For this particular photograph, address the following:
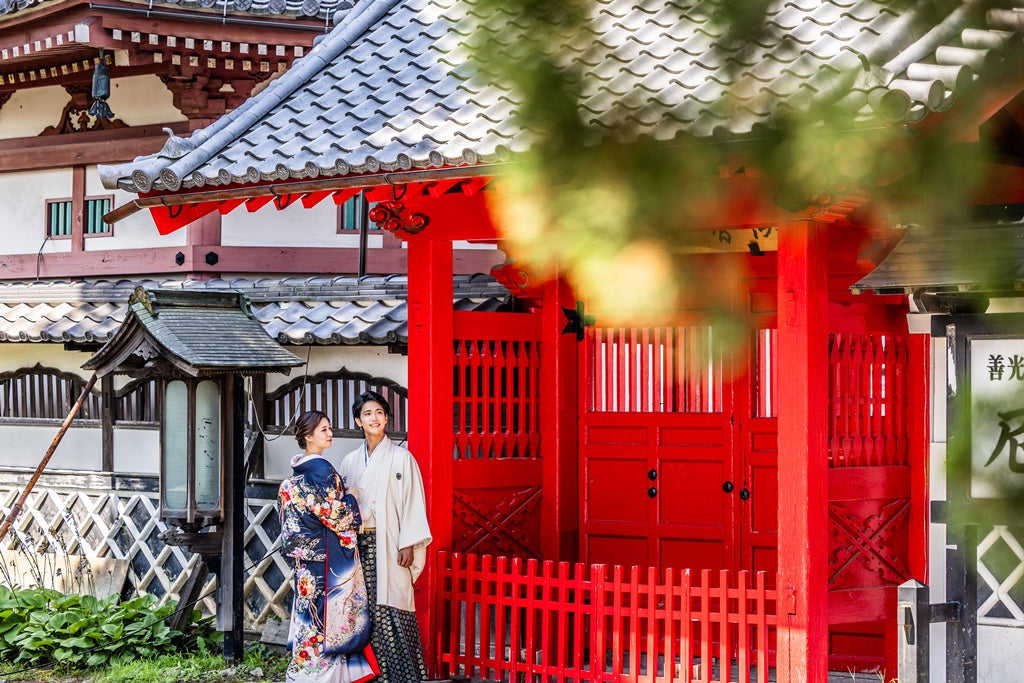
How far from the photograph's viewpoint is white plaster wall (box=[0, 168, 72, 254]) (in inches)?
509

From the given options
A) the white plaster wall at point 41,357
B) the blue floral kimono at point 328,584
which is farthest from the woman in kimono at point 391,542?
the white plaster wall at point 41,357

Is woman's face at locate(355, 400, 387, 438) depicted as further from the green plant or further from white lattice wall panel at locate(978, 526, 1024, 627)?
white lattice wall panel at locate(978, 526, 1024, 627)

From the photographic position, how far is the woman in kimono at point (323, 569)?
819 centimetres

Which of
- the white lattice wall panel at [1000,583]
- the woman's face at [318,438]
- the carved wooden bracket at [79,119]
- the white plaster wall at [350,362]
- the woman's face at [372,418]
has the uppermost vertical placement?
the carved wooden bracket at [79,119]

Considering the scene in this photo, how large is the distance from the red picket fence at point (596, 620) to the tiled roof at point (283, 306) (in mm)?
2091

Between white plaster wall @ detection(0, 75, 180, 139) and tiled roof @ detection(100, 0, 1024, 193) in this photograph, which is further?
white plaster wall @ detection(0, 75, 180, 139)

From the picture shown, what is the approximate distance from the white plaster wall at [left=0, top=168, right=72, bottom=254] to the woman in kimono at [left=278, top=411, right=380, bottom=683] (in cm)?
568

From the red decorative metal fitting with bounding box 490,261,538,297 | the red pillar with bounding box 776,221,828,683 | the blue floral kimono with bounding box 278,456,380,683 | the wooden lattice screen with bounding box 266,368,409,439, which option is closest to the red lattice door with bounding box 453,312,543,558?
the red decorative metal fitting with bounding box 490,261,538,297

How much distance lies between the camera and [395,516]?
8344 millimetres

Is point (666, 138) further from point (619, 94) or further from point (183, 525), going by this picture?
point (183, 525)

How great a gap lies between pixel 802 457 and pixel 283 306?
529cm

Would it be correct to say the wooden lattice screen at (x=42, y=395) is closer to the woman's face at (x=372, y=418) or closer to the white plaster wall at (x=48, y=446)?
the white plaster wall at (x=48, y=446)

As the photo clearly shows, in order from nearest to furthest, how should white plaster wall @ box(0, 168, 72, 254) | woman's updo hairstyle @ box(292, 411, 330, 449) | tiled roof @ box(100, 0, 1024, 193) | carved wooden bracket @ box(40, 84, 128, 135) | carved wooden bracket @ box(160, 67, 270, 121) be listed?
tiled roof @ box(100, 0, 1024, 193) < woman's updo hairstyle @ box(292, 411, 330, 449) < carved wooden bracket @ box(160, 67, 270, 121) < carved wooden bracket @ box(40, 84, 128, 135) < white plaster wall @ box(0, 168, 72, 254)

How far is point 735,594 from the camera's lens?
23.9ft
